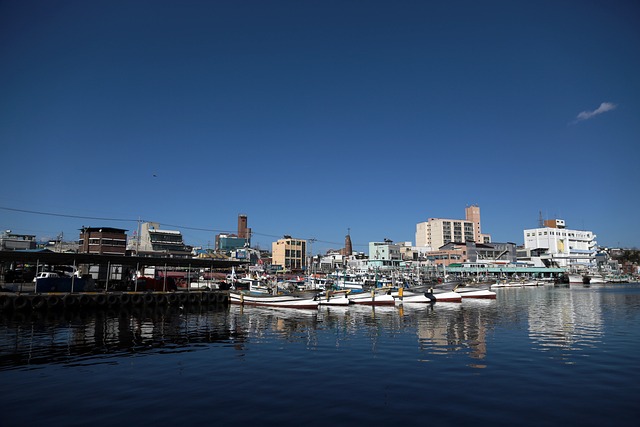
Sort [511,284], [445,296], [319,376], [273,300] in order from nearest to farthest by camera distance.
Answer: [319,376]
[273,300]
[445,296]
[511,284]

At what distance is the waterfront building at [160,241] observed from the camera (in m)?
153

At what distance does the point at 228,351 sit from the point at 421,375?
11305 mm

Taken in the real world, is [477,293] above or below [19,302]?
below

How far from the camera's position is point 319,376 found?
57.0 ft

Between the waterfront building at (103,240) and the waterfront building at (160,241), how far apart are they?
3945 centimetres

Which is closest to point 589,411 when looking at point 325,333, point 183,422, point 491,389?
point 491,389

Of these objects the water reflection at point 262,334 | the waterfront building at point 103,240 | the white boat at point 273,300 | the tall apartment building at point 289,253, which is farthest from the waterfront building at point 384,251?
the water reflection at point 262,334

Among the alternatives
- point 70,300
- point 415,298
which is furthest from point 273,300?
point 70,300

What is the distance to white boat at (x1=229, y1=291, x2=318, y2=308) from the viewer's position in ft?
164

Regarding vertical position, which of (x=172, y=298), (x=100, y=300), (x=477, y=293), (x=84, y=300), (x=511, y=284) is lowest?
(x=511, y=284)

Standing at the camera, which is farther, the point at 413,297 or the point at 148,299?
the point at 413,297

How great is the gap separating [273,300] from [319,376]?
1398 inches

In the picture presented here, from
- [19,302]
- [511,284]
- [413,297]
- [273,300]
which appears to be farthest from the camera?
[511,284]

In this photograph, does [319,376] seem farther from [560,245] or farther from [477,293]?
[560,245]
